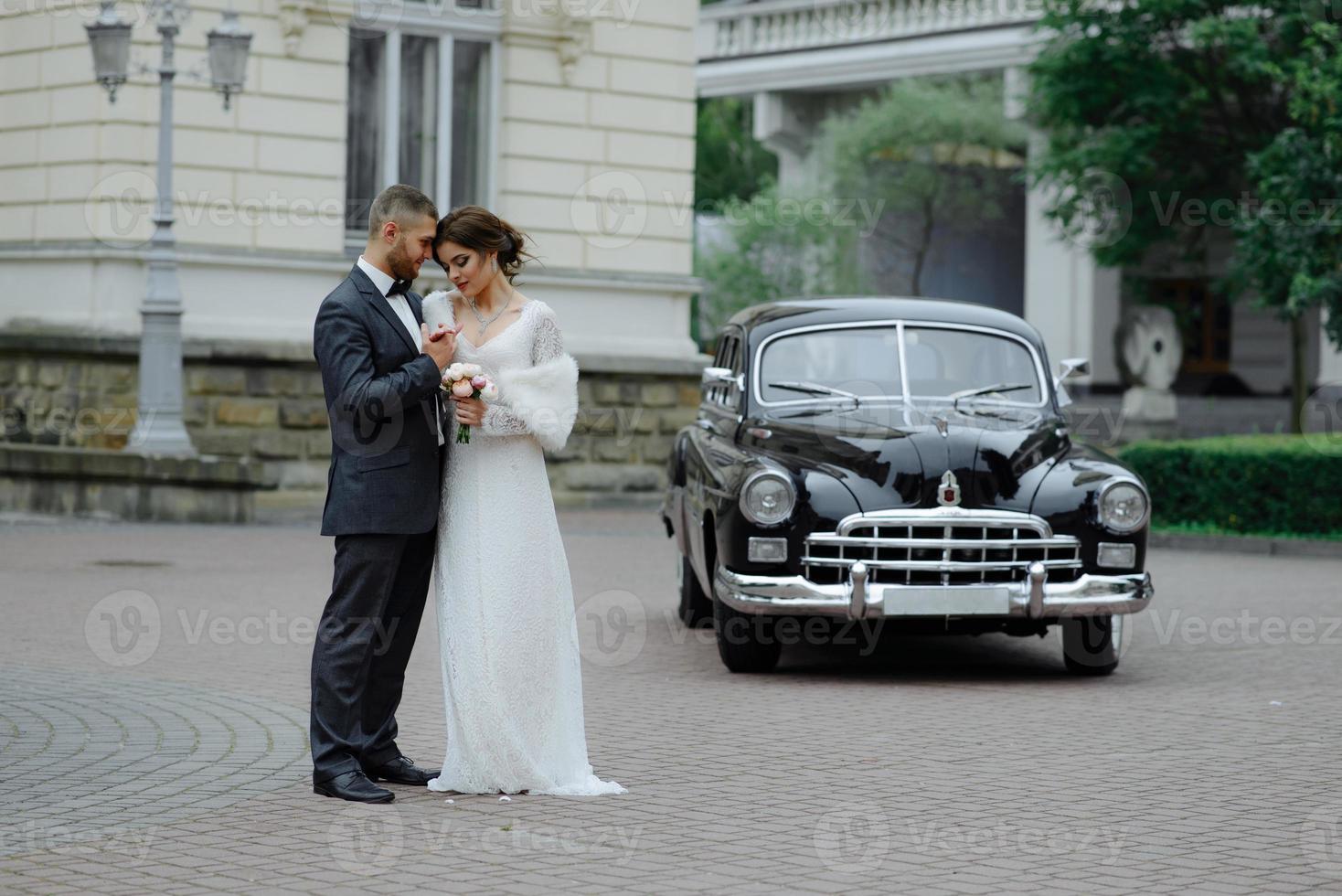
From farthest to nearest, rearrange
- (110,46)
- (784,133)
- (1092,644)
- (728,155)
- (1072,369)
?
(728,155), (784,133), (110,46), (1072,369), (1092,644)

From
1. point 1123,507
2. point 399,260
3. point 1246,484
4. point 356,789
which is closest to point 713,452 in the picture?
point 1123,507

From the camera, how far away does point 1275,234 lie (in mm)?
24516

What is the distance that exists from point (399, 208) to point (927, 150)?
123 ft

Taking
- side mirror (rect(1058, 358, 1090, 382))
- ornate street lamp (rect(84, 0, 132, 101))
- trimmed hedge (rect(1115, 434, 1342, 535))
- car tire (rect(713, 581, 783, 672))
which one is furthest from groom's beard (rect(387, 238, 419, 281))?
trimmed hedge (rect(1115, 434, 1342, 535))

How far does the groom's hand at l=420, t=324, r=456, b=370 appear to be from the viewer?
6.82 m

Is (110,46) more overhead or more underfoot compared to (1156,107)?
more underfoot

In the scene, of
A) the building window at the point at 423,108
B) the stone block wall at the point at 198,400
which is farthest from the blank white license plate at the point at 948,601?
the building window at the point at 423,108

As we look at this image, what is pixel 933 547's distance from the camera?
9875mm

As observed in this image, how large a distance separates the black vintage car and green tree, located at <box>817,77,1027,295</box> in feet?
106

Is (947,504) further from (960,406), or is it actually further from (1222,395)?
(1222,395)

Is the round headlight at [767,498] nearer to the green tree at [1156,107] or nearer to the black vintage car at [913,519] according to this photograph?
the black vintage car at [913,519]

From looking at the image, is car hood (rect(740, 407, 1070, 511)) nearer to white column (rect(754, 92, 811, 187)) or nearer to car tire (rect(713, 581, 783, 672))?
car tire (rect(713, 581, 783, 672))

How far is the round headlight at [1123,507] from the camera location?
33.0 ft

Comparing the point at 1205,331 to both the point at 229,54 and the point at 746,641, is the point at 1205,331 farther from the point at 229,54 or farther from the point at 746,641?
the point at 746,641
